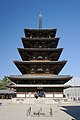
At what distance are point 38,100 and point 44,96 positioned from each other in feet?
8.86

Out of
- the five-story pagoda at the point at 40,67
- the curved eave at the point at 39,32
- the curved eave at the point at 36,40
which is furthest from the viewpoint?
the curved eave at the point at 39,32

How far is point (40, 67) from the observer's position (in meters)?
39.2

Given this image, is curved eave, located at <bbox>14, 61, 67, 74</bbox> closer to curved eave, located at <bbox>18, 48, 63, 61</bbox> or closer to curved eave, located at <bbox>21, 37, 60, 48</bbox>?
curved eave, located at <bbox>18, 48, 63, 61</bbox>

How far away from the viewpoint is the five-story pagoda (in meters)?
36.8

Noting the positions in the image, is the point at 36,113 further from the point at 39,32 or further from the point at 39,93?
the point at 39,32

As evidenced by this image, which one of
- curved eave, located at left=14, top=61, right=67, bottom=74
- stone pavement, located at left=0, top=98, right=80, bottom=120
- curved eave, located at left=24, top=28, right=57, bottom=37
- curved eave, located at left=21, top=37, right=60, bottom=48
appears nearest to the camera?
stone pavement, located at left=0, top=98, right=80, bottom=120

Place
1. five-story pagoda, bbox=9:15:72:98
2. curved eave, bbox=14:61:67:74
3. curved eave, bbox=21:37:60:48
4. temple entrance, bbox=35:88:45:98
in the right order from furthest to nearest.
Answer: curved eave, bbox=21:37:60:48 → curved eave, bbox=14:61:67:74 → temple entrance, bbox=35:88:45:98 → five-story pagoda, bbox=9:15:72:98

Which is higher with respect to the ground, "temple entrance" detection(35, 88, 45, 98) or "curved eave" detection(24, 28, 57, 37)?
"curved eave" detection(24, 28, 57, 37)

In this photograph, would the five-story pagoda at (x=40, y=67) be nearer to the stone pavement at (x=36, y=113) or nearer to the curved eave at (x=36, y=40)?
→ the curved eave at (x=36, y=40)

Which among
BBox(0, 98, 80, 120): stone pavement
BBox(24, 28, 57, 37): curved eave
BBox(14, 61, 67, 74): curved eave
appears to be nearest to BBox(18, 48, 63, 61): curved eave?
BBox(14, 61, 67, 74): curved eave

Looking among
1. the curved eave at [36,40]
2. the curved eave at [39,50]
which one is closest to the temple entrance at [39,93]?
the curved eave at [39,50]

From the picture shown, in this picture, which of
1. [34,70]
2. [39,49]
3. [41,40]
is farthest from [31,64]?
[41,40]

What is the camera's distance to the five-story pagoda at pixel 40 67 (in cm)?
3681

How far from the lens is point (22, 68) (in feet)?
135
